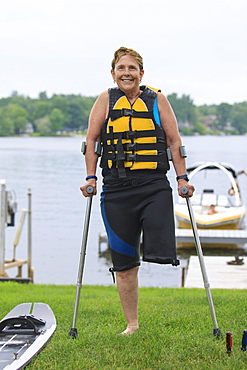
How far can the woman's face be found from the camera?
5.20m

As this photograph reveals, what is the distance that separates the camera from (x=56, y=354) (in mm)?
4840

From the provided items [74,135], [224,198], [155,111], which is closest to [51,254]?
[224,198]

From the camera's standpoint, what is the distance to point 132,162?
204 inches

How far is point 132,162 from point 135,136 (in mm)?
211

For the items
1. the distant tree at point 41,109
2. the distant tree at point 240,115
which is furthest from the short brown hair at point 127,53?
the distant tree at point 41,109

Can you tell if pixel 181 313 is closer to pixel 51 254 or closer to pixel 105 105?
pixel 105 105

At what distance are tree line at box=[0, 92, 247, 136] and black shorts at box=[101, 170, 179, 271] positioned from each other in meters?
133

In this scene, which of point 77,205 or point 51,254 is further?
point 77,205

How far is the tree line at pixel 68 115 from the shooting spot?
491 ft

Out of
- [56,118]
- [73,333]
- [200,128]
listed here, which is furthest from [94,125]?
[200,128]

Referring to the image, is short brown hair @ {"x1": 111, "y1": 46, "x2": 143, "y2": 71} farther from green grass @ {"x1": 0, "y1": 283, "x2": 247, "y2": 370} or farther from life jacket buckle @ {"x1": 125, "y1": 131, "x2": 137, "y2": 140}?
green grass @ {"x1": 0, "y1": 283, "x2": 247, "y2": 370}

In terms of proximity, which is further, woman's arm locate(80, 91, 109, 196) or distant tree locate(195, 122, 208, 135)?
distant tree locate(195, 122, 208, 135)

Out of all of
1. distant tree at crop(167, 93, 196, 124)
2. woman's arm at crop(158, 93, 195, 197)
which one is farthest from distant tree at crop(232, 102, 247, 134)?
woman's arm at crop(158, 93, 195, 197)

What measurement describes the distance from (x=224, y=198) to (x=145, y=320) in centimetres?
2255
